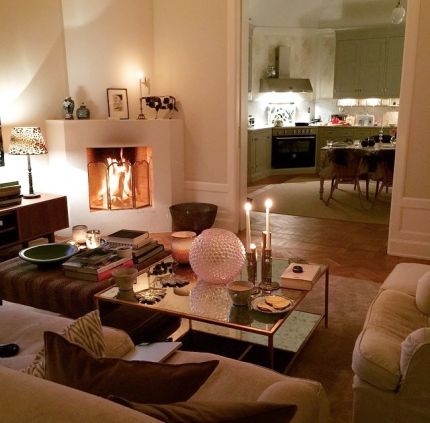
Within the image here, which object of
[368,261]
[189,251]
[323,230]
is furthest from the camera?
[323,230]

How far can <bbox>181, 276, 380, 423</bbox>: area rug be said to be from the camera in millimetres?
2387

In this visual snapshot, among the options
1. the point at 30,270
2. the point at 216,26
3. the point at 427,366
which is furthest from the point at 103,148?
the point at 427,366

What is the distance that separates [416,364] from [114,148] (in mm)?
4026

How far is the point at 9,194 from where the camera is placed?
4094 millimetres

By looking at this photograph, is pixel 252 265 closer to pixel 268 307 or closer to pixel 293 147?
pixel 268 307

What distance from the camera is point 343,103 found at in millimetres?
9578

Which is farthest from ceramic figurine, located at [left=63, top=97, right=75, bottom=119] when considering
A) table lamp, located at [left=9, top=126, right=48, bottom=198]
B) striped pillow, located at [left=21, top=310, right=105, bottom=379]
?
striped pillow, located at [left=21, top=310, right=105, bottom=379]

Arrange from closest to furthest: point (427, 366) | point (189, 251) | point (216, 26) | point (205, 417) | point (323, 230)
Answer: point (205, 417) < point (427, 366) < point (189, 251) < point (216, 26) < point (323, 230)

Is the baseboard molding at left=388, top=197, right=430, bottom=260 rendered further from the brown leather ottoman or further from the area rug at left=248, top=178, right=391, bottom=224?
the brown leather ottoman

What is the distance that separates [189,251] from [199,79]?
9.43 feet

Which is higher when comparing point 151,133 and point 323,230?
point 151,133

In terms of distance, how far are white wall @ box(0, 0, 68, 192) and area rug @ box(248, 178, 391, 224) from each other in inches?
117

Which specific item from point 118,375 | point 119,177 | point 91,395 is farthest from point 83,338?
point 119,177

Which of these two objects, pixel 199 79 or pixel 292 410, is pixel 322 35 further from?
pixel 292 410
